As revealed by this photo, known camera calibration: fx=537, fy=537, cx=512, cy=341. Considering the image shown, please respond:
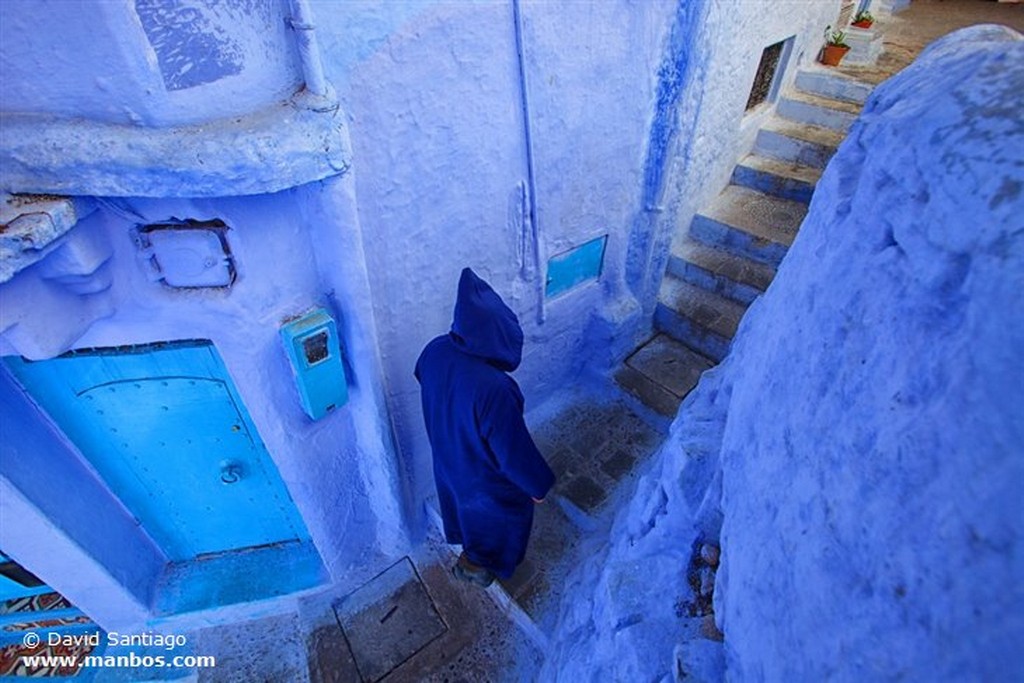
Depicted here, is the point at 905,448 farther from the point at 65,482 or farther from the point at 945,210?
→ the point at 65,482

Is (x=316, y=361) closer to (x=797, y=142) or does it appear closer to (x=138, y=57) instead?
(x=138, y=57)

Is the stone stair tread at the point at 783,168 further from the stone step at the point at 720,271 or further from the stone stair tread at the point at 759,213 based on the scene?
the stone step at the point at 720,271

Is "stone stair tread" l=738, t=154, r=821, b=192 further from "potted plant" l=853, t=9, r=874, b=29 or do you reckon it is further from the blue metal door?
the blue metal door

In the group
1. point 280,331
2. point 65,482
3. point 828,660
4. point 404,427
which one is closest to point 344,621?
point 404,427

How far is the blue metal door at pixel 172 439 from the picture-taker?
8.06 ft

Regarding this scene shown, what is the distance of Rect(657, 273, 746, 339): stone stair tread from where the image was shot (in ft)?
→ 14.7

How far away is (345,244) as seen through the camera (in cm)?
231

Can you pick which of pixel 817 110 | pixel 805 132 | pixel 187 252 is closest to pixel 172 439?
pixel 187 252

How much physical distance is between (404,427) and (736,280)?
3054mm

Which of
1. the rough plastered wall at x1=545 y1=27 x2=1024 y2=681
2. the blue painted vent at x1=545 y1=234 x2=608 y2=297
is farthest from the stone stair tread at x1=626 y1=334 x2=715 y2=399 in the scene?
the rough plastered wall at x1=545 y1=27 x2=1024 y2=681

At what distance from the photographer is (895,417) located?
92 centimetres

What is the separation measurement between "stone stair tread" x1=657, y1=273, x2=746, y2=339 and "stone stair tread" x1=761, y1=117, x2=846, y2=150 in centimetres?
181

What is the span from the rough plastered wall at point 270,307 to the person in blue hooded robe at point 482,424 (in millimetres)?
360

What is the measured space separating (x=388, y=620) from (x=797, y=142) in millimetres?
5315
